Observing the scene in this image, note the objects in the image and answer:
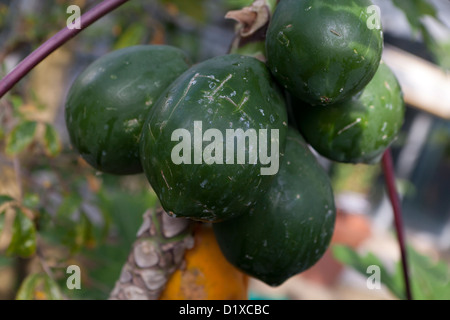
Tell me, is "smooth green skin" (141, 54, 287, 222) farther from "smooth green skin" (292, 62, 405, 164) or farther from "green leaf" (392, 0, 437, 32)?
"green leaf" (392, 0, 437, 32)

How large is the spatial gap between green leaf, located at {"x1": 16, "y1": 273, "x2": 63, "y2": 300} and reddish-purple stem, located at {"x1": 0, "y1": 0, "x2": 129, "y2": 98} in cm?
51

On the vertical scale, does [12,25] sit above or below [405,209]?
above

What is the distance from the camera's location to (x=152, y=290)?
0.81 m

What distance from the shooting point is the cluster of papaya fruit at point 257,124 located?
→ 60cm

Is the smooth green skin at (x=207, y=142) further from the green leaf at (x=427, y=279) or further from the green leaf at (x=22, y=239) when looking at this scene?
the green leaf at (x=427, y=279)

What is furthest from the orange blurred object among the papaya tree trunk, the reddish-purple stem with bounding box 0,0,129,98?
the reddish-purple stem with bounding box 0,0,129,98

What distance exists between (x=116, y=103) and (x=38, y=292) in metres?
0.50

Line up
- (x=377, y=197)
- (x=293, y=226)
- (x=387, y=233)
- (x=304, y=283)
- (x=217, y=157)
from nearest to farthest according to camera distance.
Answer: (x=217, y=157), (x=293, y=226), (x=304, y=283), (x=387, y=233), (x=377, y=197)

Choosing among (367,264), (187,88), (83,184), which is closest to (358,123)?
(187,88)

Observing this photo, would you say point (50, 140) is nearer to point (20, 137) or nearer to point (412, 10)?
point (20, 137)

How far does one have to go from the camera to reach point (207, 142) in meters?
0.58

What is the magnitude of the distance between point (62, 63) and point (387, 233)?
5.78 metres

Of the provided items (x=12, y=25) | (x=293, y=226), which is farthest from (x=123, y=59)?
(x=12, y=25)

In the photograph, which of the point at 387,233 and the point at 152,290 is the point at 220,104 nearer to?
the point at 152,290
